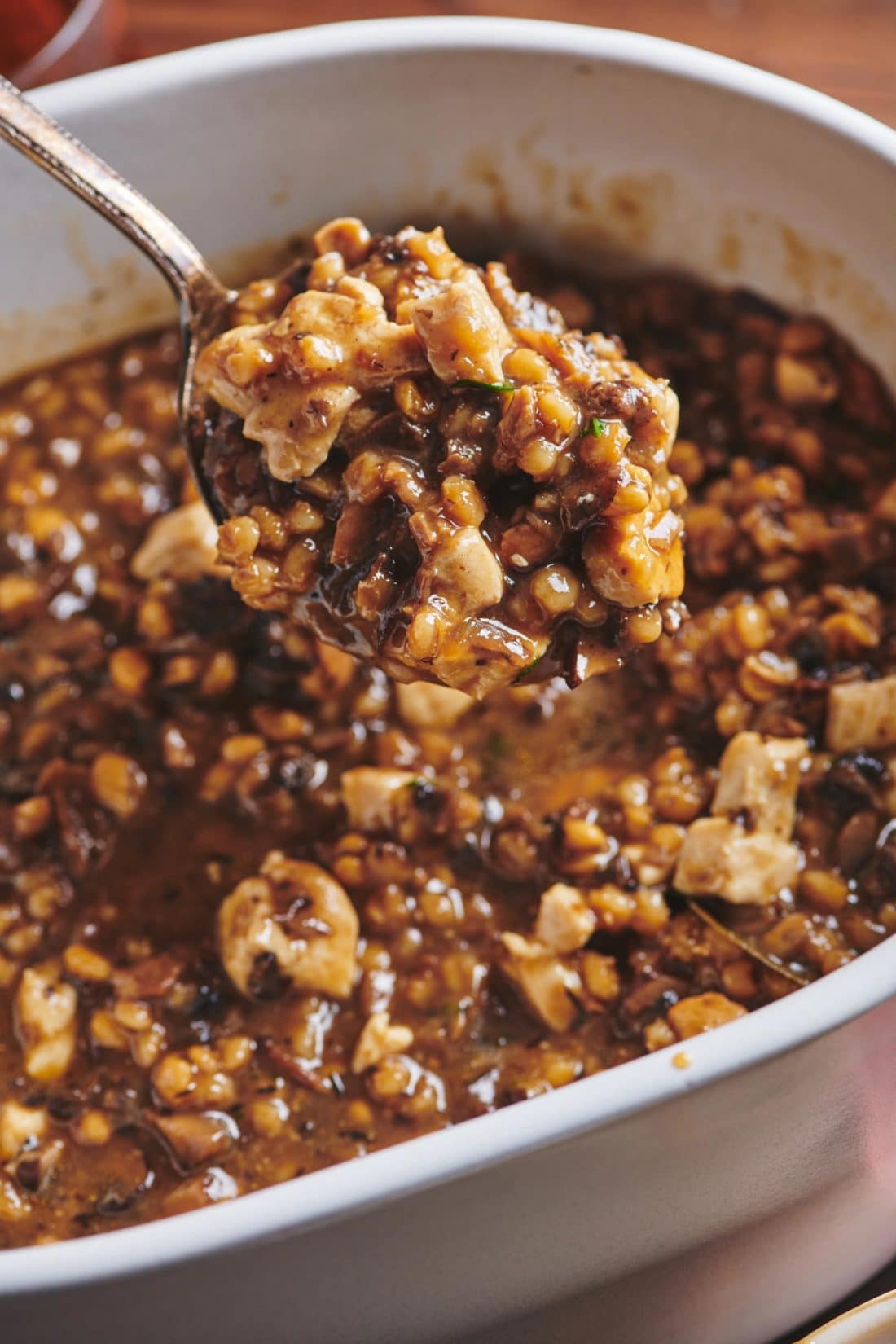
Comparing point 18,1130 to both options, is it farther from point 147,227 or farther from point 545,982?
point 147,227

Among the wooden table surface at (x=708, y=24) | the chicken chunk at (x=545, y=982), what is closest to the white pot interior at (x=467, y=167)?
the wooden table surface at (x=708, y=24)

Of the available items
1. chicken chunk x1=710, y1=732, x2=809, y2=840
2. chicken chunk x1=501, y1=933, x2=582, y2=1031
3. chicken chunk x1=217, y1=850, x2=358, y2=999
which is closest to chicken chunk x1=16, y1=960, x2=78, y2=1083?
chicken chunk x1=217, y1=850, x2=358, y2=999

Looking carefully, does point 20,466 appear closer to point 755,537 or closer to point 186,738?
point 186,738

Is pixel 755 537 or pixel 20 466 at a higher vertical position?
pixel 755 537

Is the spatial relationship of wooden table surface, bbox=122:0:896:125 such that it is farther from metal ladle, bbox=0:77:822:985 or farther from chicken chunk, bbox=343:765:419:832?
chicken chunk, bbox=343:765:419:832

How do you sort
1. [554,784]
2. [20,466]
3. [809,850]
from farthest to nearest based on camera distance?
[20,466], [554,784], [809,850]

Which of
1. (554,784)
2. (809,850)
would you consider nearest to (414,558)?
(554,784)

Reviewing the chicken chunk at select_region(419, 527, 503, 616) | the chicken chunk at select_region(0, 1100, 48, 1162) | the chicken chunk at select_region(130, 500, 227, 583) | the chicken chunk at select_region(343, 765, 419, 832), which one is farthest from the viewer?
the chicken chunk at select_region(130, 500, 227, 583)
